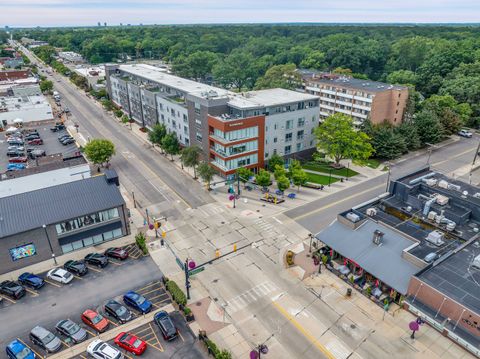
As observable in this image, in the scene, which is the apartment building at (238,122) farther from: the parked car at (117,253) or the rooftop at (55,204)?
the parked car at (117,253)

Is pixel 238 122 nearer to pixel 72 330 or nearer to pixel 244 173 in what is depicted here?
pixel 244 173

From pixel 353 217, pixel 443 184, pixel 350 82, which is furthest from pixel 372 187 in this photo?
pixel 350 82

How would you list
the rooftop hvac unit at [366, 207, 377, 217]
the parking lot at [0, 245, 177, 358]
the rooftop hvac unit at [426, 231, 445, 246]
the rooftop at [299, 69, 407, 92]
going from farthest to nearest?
1. the rooftop at [299, 69, 407, 92]
2. the rooftop hvac unit at [366, 207, 377, 217]
3. the rooftop hvac unit at [426, 231, 445, 246]
4. the parking lot at [0, 245, 177, 358]

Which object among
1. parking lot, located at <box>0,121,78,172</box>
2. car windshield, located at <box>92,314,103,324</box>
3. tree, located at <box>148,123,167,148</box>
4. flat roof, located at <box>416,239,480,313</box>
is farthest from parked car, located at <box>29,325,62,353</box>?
tree, located at <box>148,123,167,148</box>

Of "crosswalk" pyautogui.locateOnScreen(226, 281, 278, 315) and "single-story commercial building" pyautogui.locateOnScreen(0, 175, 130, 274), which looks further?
"single-story commercial building" pyautogui.locateOnScreen(0, 175, 130, 274)

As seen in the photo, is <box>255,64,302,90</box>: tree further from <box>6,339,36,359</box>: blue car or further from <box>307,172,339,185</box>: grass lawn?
<box>6,339,36,359</box>: blue car

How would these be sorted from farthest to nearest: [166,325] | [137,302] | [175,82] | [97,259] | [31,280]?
1. [175,82]
2. [97,259]
3. [31,280]
4. [137,302]
5. [166,325]

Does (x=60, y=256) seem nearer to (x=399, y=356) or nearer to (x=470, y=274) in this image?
(x=399, y=356)
